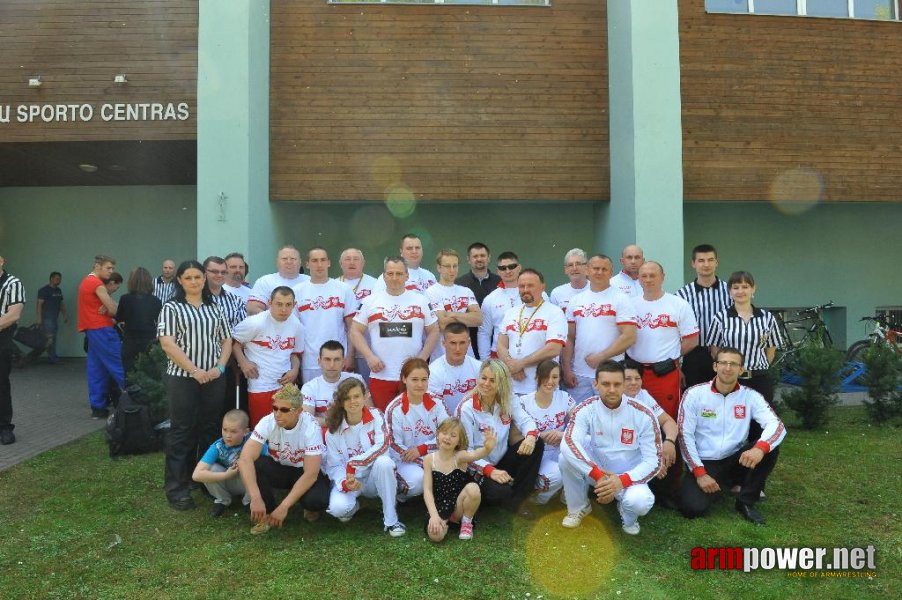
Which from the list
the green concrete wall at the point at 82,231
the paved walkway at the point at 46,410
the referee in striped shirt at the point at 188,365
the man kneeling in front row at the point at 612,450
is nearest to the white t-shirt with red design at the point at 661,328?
the man kneeling in front row at the point at 612,450

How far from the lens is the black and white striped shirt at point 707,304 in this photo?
5426 millimetres

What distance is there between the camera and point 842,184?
34.0ft

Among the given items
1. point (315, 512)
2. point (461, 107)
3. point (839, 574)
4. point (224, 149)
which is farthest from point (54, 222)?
point (839, 574)

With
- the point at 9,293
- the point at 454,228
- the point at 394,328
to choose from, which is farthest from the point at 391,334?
the point at 454,228

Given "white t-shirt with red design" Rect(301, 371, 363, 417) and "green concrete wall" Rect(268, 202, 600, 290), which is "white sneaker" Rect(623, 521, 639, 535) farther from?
"green concrete wall" Rect(268, 202, 600, 290)

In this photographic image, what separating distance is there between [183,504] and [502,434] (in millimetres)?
2478

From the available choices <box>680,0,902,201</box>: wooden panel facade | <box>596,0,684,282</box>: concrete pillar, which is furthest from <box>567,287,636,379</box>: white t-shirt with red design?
<box>680,0,902,201</box>: wooden panel facade

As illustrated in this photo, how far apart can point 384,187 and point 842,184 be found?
7592mm

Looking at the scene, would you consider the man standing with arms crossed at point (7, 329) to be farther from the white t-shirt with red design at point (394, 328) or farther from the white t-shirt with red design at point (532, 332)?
the white t-shirt with red design at point (532, 332)

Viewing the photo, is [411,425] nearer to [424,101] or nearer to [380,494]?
[380,494]

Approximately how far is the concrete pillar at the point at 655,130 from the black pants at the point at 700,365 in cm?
403

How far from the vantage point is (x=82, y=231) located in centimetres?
1339

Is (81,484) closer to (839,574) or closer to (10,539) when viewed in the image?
(10,539)

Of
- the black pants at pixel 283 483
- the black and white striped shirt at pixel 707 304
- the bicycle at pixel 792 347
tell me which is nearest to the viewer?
the black pants at pixel 283 483
